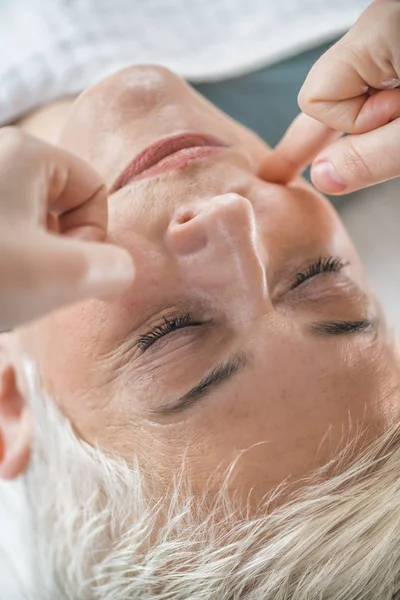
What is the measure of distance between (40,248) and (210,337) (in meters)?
0.39

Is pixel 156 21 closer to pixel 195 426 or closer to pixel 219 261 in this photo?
pixel 219 261

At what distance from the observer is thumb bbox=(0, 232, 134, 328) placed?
53cm

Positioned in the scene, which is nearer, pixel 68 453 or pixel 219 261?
pixel 219 261

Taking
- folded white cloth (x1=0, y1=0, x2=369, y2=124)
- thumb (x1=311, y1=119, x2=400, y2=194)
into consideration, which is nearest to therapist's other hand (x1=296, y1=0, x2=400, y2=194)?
thumb (x1=311, y1=119, x2=400, y2=194)

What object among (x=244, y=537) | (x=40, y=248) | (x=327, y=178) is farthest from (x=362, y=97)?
(x=244, y=537)

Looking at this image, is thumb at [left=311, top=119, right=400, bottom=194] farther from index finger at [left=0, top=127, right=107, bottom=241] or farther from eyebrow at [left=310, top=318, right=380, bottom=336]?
index finger at [left=0, top=127, right=107, bottom=241]

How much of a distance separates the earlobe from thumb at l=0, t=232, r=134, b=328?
1.61ft

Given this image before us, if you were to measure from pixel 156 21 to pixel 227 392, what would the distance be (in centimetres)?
93

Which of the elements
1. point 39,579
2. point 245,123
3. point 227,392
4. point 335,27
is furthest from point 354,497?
point 335,27

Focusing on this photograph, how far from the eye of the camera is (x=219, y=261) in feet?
2.82

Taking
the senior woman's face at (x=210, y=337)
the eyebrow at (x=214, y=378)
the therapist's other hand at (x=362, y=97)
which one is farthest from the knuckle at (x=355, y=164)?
the eyebrow at (x=214, y=378)

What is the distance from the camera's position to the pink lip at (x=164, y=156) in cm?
94

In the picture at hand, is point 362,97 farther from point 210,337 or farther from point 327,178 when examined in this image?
point 210,337

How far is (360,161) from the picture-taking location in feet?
2.65
